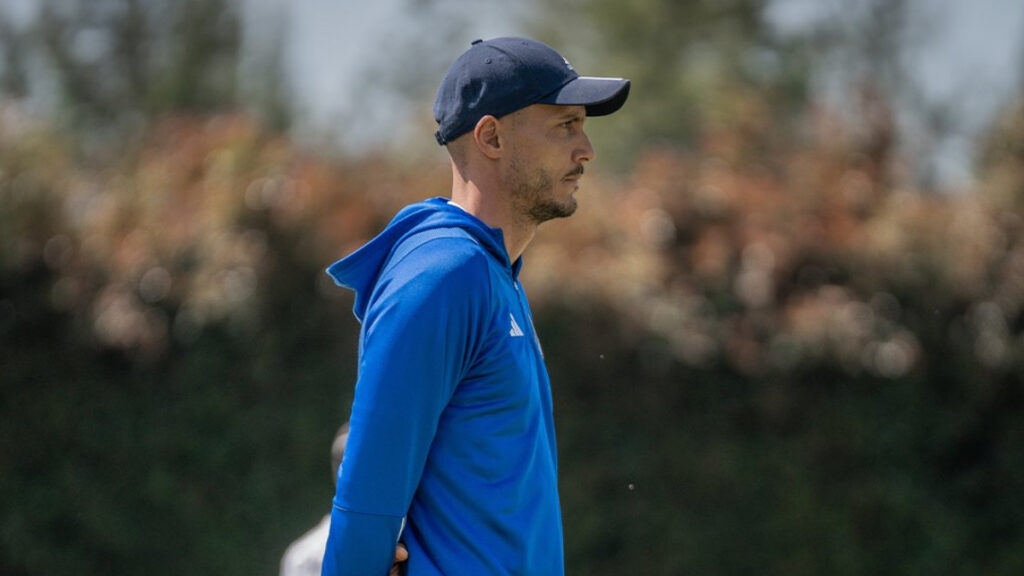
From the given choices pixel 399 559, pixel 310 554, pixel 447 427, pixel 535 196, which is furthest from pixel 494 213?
pixel 310 554

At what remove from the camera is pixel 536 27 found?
24.0 m

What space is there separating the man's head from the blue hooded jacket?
12cm

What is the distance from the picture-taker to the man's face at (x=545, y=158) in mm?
2352

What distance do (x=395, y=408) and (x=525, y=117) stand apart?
0.62m

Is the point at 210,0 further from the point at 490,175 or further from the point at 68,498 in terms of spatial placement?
the point at 490,175

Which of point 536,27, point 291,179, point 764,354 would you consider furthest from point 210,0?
point 764,354

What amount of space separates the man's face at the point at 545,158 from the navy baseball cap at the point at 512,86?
0.11 ft

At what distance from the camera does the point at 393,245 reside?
93.9 inches

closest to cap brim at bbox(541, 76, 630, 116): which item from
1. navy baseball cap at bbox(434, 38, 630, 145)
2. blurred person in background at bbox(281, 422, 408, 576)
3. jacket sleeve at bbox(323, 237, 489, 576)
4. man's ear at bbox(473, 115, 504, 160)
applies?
navy baseball cap at bbox(434, 38, 630, 145)

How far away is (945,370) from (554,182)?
5.26m

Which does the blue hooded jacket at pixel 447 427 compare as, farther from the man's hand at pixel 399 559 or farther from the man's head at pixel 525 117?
the man's head at pixel 525 117

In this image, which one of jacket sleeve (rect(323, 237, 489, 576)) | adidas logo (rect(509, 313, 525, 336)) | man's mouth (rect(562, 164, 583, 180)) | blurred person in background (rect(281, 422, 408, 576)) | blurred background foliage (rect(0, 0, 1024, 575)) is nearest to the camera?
jacket sleeve (rect(323, 237, 489, 576))

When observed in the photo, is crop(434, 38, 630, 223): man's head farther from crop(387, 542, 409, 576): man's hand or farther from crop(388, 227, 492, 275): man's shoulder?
crop(387, 542, 409, 576): man's hand

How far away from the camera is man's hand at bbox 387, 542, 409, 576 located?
2.19 metres
